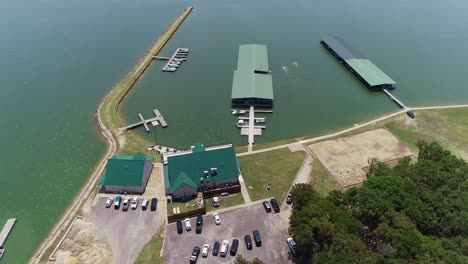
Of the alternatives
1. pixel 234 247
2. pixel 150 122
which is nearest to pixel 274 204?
pixel 234 247

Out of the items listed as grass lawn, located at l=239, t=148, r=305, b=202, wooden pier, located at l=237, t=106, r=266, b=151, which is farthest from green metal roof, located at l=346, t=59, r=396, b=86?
grass lawn, located at l=239, t=148, r=305, b=202

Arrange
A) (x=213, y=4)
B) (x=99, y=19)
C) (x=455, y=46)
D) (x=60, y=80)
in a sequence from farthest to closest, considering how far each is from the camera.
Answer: (x=213, y=4) → (x=99, y=19) → (x=455, y=46) → (x=60, y=80)

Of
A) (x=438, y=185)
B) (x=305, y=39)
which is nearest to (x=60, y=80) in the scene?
(x=305, y=39)

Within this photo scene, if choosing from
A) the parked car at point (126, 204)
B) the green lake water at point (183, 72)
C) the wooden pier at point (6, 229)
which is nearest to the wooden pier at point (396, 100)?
the green lake water at point (183, 72)

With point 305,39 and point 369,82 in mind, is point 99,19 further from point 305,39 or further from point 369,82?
point 369,82

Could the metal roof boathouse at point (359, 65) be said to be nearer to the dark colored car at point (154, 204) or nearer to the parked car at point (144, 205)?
the dark colored car at point (154, 204)
